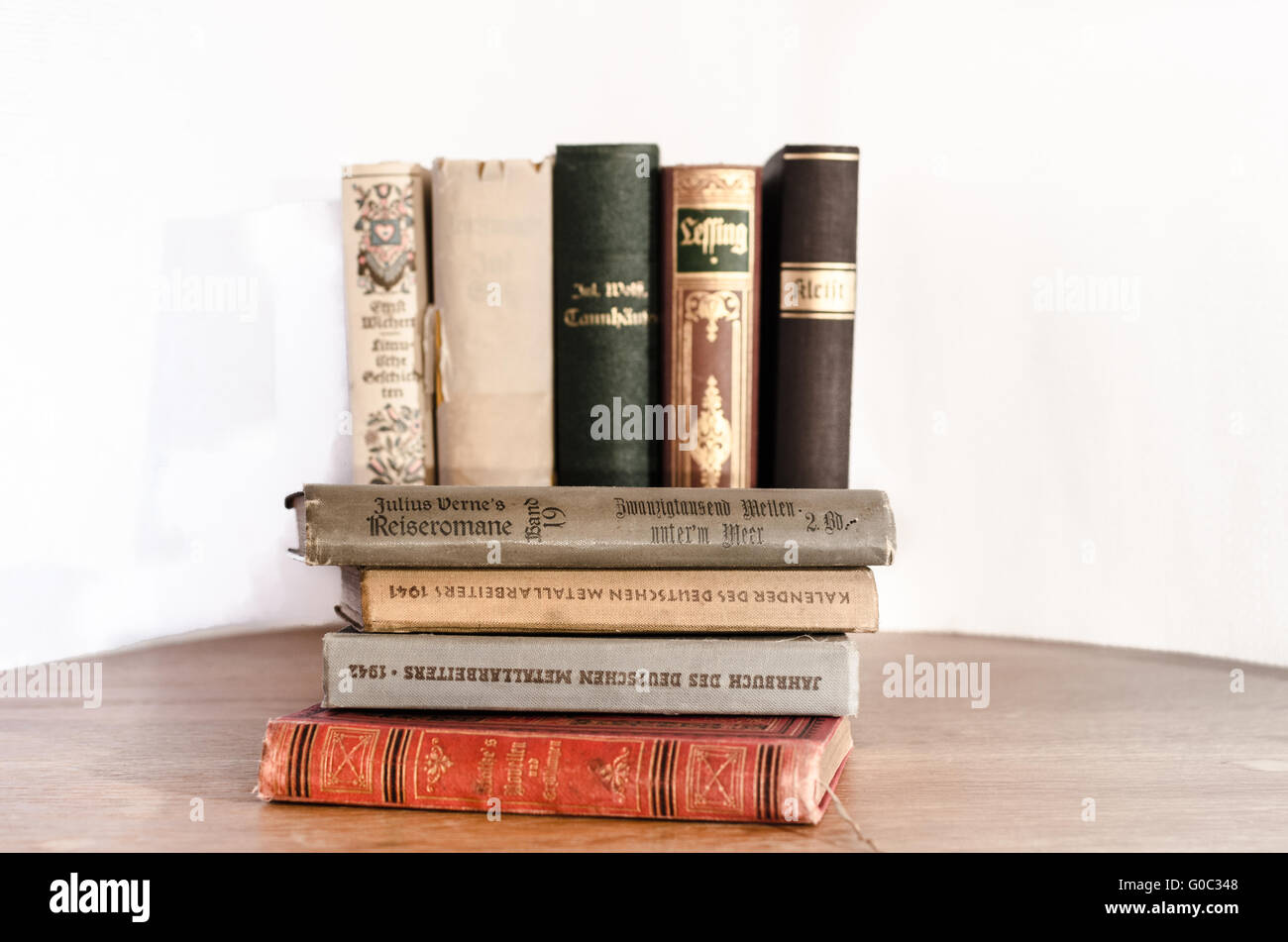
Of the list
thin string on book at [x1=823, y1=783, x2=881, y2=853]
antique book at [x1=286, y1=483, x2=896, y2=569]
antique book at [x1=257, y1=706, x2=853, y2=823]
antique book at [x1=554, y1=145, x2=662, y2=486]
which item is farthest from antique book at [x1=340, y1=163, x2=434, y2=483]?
thin string on book at [x1=823, y1=783, x2=881, y2=853]

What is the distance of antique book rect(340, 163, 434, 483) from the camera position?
1087 mm

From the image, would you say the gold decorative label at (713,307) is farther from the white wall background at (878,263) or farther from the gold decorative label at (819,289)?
the white wall background at (878,263)

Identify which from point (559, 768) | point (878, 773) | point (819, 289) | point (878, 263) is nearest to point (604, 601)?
point (559, 768)

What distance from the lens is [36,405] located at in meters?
1.23

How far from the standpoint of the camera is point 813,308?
3.37ft

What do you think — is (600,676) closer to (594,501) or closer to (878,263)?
(594,501)

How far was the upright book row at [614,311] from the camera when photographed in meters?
1.03

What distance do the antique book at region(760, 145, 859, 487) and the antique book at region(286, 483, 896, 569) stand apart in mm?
162

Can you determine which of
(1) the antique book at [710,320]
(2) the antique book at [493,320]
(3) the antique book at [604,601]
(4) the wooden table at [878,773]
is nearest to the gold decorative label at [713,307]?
(1) the antique book at [710,320]

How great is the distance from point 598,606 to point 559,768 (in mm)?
131

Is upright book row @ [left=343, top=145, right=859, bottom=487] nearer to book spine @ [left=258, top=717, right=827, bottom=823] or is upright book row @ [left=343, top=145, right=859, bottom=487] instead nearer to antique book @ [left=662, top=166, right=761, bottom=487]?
antique book @ [left=662, top=166, right=761, bottom=487]
